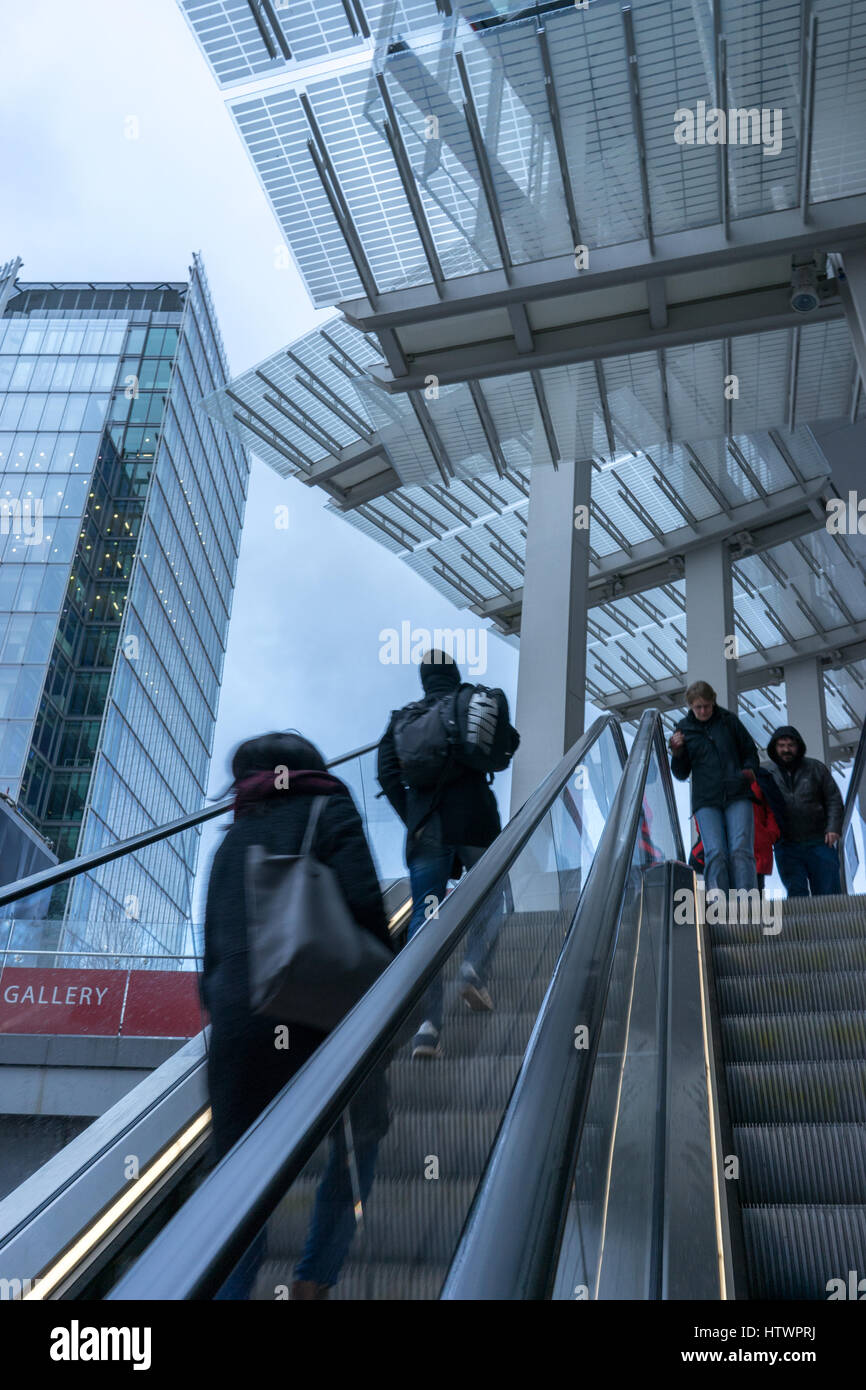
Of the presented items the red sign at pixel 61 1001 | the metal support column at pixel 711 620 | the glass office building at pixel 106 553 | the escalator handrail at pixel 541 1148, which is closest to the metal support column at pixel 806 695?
the metal support column at pixel 711 620

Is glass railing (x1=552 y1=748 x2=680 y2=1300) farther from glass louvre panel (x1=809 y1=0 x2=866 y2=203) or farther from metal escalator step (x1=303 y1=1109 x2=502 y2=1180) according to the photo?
glass louvre panel (x1=809 y1=0 x2=866 y2=203)

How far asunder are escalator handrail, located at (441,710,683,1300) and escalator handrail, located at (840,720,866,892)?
434 cm

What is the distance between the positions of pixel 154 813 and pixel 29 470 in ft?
57.5

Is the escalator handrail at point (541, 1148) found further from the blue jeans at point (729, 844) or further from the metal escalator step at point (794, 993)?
the blue jeans at point (729, 844)

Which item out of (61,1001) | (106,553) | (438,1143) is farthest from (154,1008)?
(106,553)

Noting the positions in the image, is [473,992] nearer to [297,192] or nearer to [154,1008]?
[154,1008]

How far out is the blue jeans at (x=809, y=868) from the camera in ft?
22.8

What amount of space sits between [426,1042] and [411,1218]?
1.13 ft

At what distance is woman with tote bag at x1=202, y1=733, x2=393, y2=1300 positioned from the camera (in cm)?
244

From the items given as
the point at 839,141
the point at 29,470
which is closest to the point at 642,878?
the point at 839,141

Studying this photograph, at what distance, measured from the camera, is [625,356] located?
9.42 meters

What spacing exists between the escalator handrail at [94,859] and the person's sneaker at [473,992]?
1443mm

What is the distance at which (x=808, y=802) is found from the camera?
702 centimetres
